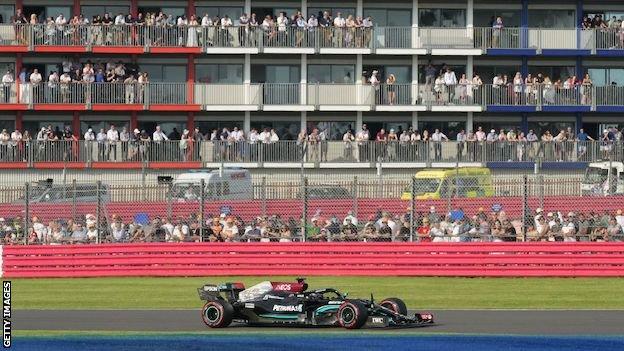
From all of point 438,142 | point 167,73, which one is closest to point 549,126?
point 438,142

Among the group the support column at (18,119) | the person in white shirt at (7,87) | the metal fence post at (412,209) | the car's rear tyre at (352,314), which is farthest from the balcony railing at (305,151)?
the car's rear tyre at (352,314)

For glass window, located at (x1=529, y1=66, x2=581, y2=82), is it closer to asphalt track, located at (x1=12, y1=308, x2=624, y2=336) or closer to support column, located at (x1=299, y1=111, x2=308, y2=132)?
support column, located at (x1=299, y1=111, x2=308, y2=132)

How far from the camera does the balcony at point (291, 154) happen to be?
51.1 meters

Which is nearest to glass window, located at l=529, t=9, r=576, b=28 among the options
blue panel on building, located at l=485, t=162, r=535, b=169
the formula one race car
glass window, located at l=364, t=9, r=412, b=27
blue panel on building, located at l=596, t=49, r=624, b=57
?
blue panel on building, located at l=596, t=49, r=624, b=57

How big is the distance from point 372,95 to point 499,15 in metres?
6.05

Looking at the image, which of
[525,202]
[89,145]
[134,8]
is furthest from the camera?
[134,8]

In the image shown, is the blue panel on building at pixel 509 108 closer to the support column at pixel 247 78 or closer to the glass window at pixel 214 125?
the support column at pixel 247 78

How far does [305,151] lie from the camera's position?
5206 cm

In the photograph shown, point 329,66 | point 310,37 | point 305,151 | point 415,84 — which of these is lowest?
point 305,151

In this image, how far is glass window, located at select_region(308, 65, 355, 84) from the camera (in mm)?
54625

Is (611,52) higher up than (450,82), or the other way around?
(611,52)

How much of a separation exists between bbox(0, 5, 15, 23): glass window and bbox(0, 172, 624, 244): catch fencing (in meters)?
22.9

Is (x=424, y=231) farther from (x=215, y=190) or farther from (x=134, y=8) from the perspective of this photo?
(x=134, y=8)

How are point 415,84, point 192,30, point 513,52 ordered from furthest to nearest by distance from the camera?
point 415,84
point 513,52
point 192,30
